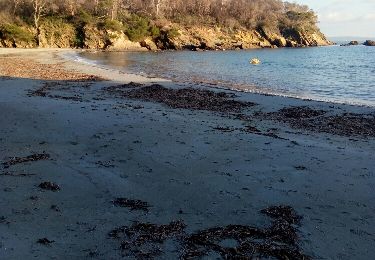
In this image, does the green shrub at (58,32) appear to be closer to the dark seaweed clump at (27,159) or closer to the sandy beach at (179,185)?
the sandy beach at (179,185)

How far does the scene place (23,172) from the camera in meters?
6.76

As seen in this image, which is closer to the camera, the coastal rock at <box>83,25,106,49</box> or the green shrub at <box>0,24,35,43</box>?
the green shrub at <box>0,24,35,43</box>

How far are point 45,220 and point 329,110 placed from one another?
479 inches

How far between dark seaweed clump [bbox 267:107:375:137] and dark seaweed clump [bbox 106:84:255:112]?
1.88 meters

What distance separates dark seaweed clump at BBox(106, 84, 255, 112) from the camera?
1466 centimetres

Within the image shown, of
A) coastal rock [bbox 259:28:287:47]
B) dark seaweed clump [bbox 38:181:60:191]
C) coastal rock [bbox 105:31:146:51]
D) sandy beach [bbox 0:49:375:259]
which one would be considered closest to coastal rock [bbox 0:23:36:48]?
coastal rock [bbox 105:31:146:51]

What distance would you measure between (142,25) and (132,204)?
76352 millimetres

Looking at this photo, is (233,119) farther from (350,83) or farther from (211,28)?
(211,28)

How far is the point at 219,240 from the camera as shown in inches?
189

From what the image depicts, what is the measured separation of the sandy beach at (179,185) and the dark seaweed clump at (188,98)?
7.19 feet

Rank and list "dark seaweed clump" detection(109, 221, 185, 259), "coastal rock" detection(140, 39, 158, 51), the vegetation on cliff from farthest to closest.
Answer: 1. "coastal rock" detection(140, 39, 158, 51)
2. the vegetation on cliff
3. "dark seaweed clump" detection(109, 221, 185, 259)

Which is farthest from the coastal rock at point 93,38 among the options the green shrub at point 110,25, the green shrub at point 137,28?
the green shrub at point 137,28

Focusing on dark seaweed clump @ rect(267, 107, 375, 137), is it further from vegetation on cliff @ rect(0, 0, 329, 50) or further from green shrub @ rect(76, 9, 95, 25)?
green shrub @ rect(76, 9, 95, 25)

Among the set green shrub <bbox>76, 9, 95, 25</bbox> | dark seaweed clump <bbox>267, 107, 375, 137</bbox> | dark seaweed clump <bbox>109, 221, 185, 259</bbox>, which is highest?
green shrub <bbox>76, 9, 95, 25</bbox>
